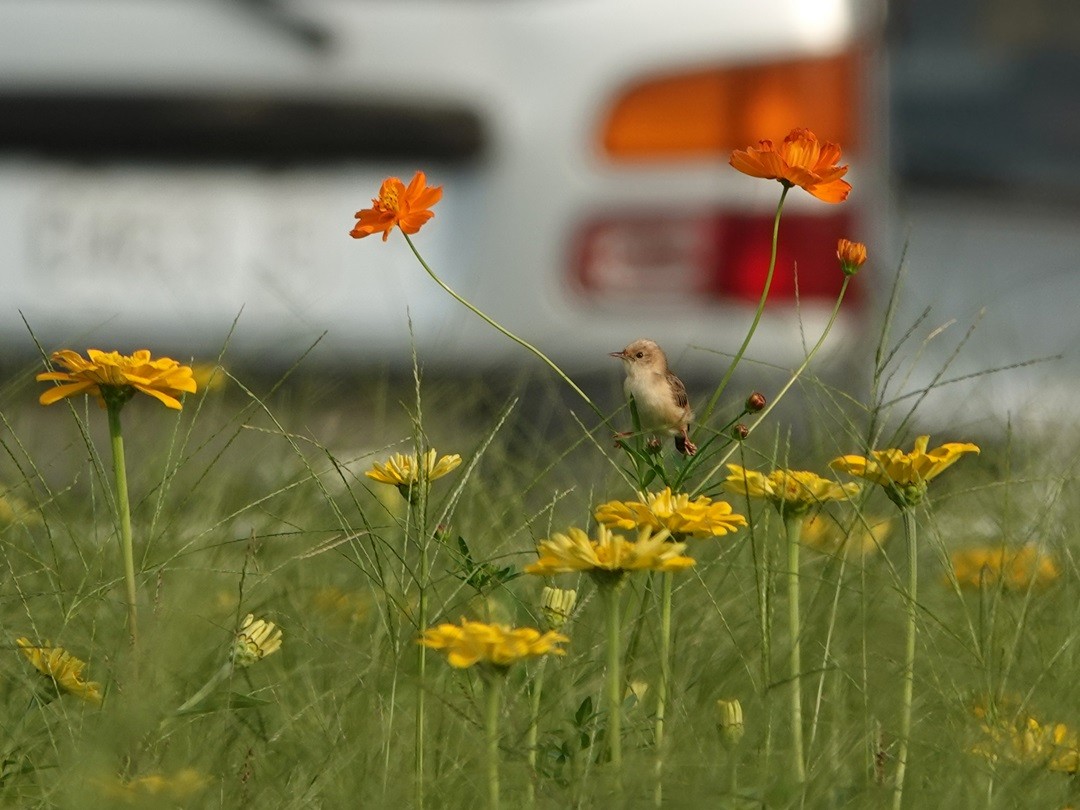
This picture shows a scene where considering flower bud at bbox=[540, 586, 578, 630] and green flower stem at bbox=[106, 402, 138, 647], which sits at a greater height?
green flower stem at bbox=[106, 402, 138, 647]

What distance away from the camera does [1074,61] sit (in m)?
6.21

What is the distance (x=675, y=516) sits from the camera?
62.7 inches

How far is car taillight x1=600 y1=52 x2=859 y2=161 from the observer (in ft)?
12.1

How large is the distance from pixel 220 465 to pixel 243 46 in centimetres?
110

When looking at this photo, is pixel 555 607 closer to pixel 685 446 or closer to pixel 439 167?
pixel 685 446

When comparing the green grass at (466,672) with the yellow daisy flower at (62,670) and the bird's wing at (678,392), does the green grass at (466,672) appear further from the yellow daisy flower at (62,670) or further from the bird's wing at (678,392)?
the bird's wing at (678,392)

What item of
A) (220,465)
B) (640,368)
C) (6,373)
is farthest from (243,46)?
(640,368)

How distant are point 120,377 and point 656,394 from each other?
2.15ft

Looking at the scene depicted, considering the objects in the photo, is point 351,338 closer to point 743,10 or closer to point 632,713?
point 743,10

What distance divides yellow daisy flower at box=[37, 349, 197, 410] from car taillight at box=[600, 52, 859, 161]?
83.7 inches

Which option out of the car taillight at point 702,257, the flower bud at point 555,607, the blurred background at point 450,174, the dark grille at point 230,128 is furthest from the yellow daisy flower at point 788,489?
the dark grille at point 230,128

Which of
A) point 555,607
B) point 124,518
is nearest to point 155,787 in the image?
point 124,518

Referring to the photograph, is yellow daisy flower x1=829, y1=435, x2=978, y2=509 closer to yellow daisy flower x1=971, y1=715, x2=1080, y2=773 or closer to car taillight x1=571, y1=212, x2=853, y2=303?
yellow daisy flower x1=971, y1=715, x2=1080, y2=773

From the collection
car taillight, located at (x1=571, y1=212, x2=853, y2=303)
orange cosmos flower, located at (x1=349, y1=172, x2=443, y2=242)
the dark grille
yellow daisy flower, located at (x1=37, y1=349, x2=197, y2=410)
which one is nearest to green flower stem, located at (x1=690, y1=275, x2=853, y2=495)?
orange cosmos flower, located at (x1=349, y1=172, x2=443, y2=242)
